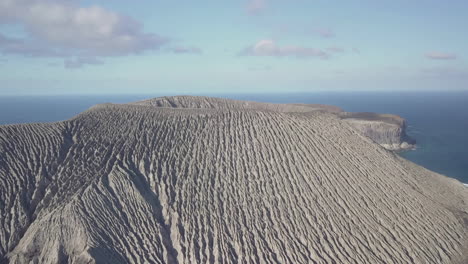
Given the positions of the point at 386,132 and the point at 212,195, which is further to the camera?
the point at 386,132

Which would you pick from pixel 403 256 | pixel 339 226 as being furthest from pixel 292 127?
pixel 403 256

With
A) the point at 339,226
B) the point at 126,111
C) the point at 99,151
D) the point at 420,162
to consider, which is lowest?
the point at 420,162

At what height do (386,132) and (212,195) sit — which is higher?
(212,195)

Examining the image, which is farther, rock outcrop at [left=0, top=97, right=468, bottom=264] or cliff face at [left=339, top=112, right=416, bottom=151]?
cliff face at [left=339, top=112, right=416, bottom=151]

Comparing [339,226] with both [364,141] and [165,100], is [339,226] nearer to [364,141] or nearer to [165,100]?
[364,141]

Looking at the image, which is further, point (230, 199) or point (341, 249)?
point (230, 199)

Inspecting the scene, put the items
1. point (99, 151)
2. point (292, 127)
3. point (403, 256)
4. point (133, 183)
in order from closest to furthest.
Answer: point (403, 256), point (133, 183), point (99, 151), point (292, 127)

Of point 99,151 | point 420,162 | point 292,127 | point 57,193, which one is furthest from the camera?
point 420,162

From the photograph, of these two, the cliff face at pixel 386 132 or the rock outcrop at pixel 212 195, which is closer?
the rock outcrop at pixel 212 195
